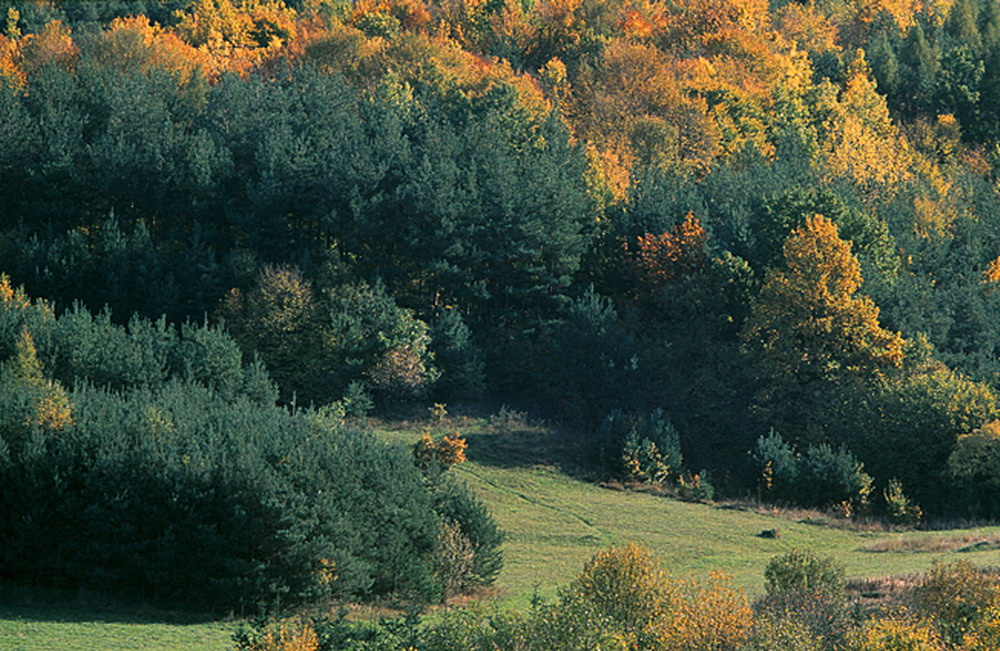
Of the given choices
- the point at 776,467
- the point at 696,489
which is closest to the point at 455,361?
the point at 696,489

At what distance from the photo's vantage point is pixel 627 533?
2410 inches

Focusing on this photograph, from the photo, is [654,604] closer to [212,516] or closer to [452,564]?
[452,564]

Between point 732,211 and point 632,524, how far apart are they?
79.6 ft

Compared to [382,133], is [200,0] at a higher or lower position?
higher

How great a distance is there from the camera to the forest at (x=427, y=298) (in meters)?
49.7

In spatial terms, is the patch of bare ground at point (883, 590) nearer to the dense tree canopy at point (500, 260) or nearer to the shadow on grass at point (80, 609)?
the shadow on grass at point (80, 609)

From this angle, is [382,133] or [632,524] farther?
[382,133]

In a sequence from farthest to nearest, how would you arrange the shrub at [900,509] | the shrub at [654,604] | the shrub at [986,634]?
the shrub at [900,509]
the shrub at [654,604]
the shrub at [986,634]

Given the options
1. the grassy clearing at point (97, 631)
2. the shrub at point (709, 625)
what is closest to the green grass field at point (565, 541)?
the grassy clearing at point (97, 631)

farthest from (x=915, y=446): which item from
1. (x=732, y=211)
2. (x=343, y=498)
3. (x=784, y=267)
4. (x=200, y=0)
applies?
Result: (x=200, y=0)

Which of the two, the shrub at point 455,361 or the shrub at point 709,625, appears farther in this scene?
the shrub at point 455,361

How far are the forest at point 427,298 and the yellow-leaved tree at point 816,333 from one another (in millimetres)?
191

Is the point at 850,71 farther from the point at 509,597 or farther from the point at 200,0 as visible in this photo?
the point at 509,597

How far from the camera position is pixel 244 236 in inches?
3231
